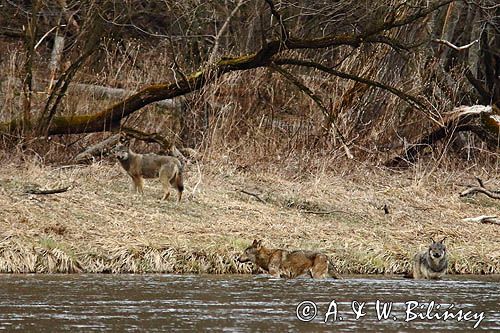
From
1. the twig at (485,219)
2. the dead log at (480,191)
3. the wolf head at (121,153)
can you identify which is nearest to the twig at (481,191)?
the dead log at (480,191)

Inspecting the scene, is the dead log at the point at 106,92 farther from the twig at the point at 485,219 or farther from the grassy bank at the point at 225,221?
the twig at the point at 485,219

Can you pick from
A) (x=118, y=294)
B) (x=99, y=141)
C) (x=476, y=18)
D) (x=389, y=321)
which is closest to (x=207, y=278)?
(x=118, y=294)

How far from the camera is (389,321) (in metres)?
10.5

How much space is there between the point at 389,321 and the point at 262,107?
12584 mm

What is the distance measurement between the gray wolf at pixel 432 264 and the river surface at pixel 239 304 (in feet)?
0.94

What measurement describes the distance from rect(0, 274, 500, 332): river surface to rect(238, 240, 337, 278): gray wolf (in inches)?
6.2

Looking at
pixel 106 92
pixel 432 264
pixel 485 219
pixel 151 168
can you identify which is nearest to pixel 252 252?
pixel 432 264

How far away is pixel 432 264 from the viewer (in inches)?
559

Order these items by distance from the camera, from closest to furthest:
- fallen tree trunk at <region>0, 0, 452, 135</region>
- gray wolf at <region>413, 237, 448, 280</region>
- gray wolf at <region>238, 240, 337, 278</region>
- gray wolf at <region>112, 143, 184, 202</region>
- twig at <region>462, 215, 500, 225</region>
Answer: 1. gray wolf at <region>238, 240, 337, 278</region>
2. gray wolf at <region>413, 237, 448, 280</region>
3. gray wolf at <region>112, 143, 184, 202</region>
4. twig at <region>462, 215, 500, 225</region>
5. fallen tree trunk at <region>0, 0, 452, 135</region>

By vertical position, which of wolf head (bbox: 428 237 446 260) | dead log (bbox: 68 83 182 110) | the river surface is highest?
dead log (bbox: 68 83 182 110)

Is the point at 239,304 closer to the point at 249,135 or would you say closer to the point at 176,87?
the point at 176,87

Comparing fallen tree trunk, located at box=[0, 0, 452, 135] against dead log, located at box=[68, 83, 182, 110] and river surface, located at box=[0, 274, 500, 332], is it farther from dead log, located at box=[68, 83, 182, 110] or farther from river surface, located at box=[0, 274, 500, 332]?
river surface, located at box=[0, 274, 500, 332]

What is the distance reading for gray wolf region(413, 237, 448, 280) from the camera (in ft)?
46.3
